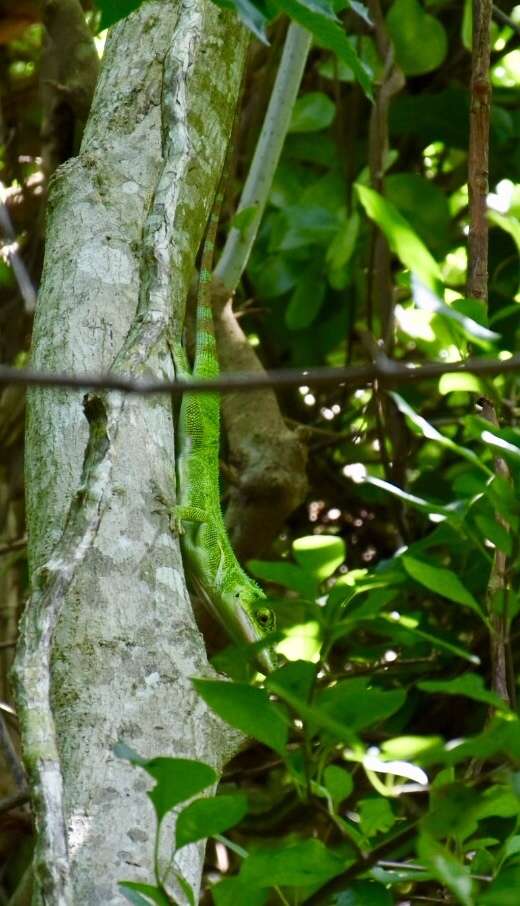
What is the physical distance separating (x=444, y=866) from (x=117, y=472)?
74 cm

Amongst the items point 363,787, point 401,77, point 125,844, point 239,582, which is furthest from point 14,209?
point 125,844

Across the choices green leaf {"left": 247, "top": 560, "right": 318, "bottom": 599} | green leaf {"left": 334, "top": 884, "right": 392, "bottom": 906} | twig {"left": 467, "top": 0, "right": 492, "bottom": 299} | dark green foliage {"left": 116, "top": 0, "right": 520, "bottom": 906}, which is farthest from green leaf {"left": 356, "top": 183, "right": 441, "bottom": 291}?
twig {"left": 467, "top": 0, "right": 492, "bottom": 299}

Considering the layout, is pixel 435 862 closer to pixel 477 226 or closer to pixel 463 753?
pixel 463 753

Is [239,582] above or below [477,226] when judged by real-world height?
below

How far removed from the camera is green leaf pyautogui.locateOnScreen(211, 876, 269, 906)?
1.10 metres

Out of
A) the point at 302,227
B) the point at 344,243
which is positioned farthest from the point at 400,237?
the point at 302,227

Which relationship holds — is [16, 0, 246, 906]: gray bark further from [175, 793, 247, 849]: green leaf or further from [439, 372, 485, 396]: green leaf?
[439, 372, 485, 396]: green leaf

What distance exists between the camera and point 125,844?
1225 mm

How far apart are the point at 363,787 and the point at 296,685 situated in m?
1.66

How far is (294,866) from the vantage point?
1.07m

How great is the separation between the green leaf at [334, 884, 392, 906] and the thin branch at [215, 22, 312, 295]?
1708 millimetres

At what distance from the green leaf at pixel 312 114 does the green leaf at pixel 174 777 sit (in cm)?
256

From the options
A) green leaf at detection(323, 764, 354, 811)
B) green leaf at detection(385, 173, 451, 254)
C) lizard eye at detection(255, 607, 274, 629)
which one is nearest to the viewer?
green leaf at detection(323, 764, 354, 811)

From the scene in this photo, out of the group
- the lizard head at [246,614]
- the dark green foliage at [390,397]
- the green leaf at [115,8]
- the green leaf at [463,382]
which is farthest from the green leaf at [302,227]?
the green leaf at [115,8]
